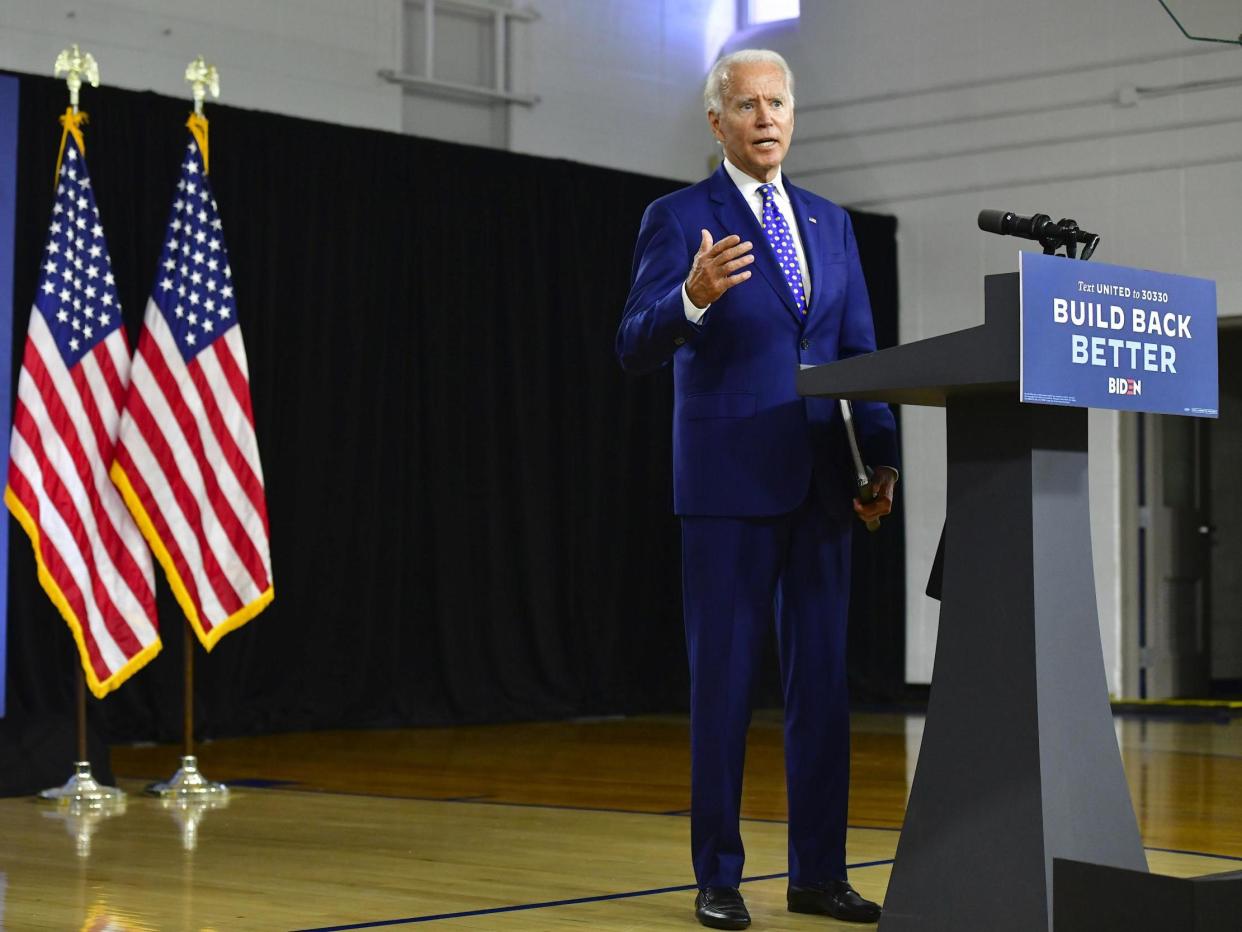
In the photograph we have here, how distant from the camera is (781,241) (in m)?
3.08

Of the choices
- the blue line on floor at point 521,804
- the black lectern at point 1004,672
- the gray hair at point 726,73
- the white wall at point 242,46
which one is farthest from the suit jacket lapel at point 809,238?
the white wall at point 242,46

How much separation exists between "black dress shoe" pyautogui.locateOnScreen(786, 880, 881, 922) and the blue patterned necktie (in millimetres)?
937

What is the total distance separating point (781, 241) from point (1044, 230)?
0.73m

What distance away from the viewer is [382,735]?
25.4ft

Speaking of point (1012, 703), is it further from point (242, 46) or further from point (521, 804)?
point (242, 46)

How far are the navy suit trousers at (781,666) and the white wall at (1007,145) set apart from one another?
254 inches

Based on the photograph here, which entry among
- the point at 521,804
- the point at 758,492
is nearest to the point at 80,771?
the point at 521,804

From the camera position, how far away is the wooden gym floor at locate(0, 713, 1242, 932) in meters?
3.15

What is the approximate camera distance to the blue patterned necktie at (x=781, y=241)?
120 inches

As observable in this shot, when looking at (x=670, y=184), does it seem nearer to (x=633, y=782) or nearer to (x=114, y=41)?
(x=114, y=41)

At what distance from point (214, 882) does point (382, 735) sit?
4248 mm

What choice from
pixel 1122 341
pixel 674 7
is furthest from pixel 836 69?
pixel 1122 341

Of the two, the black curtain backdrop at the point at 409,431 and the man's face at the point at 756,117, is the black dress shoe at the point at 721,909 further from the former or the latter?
the black curtain backdrop at the point at 409,431

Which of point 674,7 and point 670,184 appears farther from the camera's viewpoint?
point 674,7
